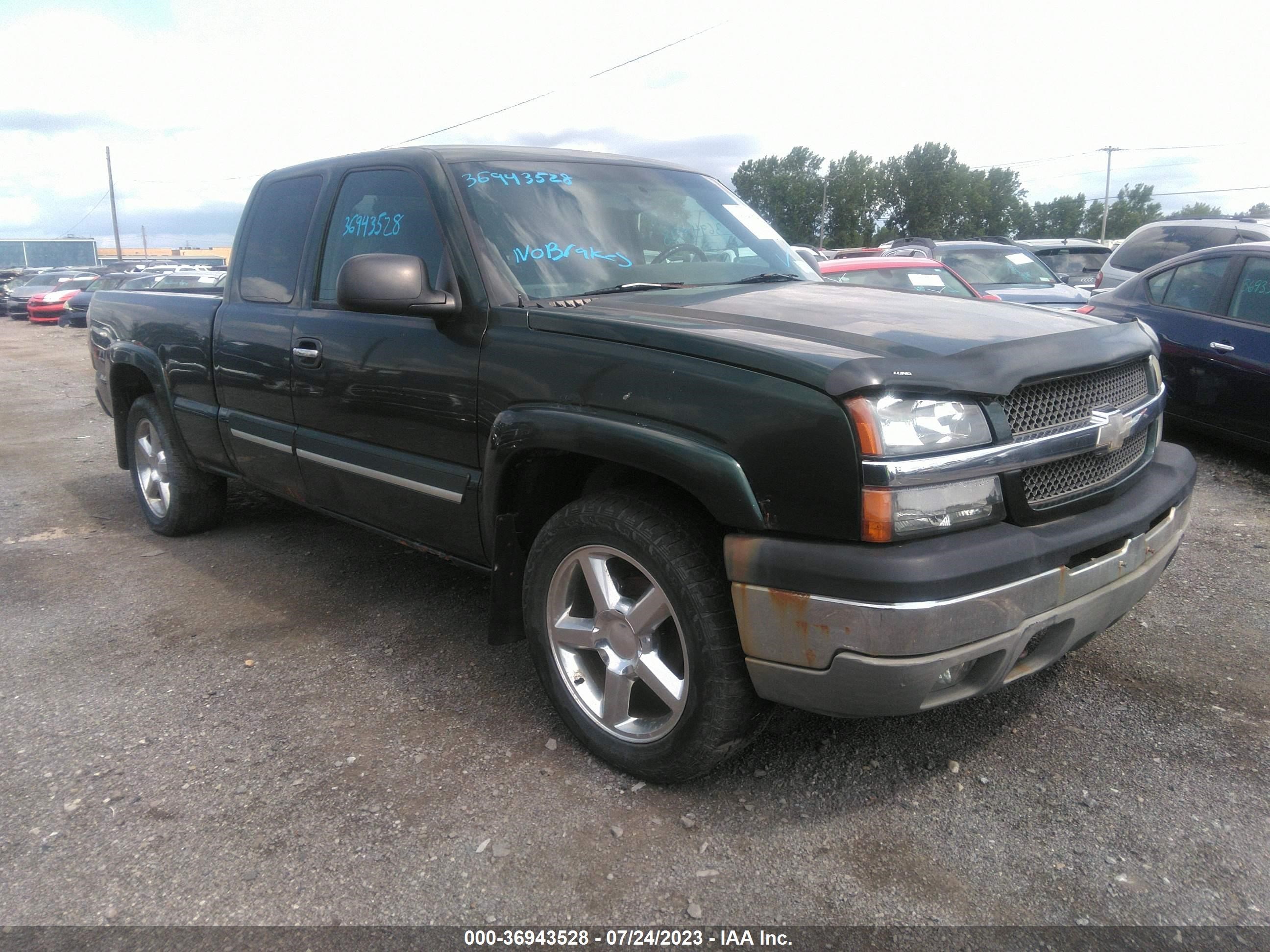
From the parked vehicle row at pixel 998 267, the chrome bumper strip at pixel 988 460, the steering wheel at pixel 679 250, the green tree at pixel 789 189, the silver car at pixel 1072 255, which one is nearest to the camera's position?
the chrome bumper strip at pixel 988 460

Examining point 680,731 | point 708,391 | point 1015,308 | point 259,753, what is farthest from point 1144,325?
point 259,753

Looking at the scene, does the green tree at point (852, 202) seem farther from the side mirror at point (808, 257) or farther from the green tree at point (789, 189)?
the side mirror at point (808, 257)

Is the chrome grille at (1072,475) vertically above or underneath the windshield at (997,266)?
underneath

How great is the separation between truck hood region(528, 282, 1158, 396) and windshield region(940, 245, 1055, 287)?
8.63 metres

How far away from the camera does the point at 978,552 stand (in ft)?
7.39

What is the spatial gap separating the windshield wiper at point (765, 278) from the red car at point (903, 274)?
5.25 m

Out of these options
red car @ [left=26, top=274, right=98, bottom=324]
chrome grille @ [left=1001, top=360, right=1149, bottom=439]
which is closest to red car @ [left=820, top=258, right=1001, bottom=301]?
chrome grille @ [left=1001, top=360, right=1149, bottom=439]

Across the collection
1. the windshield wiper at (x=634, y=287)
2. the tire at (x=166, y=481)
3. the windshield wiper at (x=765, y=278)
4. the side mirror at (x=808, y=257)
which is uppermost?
the side mirror at (x=808, y=257)

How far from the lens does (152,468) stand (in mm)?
5438

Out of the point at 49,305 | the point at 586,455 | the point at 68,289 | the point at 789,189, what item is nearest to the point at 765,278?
the point at 586,455

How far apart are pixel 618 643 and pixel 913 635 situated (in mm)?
905

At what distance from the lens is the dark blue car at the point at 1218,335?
5863 mm

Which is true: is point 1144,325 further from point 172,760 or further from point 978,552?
point 172,760

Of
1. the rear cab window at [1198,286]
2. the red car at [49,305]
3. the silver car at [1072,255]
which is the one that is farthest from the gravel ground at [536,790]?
the red car at [49,305]
